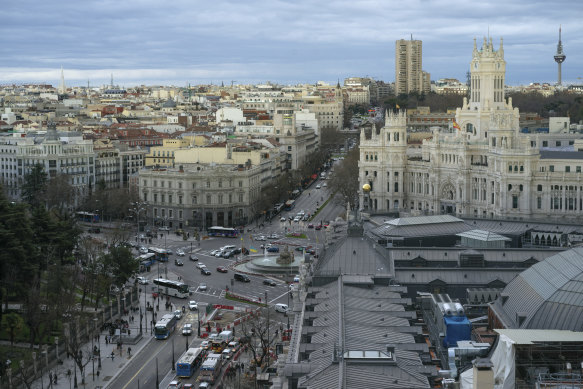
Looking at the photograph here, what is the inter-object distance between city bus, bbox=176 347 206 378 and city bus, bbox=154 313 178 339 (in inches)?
275

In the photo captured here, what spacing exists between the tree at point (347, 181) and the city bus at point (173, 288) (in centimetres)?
4864

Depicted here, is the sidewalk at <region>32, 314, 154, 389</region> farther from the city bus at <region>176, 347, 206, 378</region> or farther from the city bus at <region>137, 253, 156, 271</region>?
the city bus at <region>137, 253, 156, 271</region>

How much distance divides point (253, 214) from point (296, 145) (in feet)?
158

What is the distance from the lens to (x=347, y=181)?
147m

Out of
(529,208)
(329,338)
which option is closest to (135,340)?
(329,338)

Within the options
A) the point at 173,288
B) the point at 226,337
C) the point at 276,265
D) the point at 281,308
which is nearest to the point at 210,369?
the point at 226,337

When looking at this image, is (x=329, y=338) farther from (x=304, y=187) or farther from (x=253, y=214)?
(x=304, y=187)

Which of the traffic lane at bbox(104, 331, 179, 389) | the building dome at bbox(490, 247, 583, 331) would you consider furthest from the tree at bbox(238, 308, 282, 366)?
the building dome at bbox(490, 247, 583, 331)

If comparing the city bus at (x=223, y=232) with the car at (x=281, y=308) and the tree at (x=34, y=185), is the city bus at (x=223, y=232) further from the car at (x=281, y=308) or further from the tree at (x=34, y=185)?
the car at (x=281, y=308)

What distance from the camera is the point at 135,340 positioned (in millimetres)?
76625

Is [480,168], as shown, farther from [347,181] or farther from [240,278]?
[240,278]

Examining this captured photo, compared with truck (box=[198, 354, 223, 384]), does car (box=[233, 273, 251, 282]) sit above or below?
above

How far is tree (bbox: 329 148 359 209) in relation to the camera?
470ft

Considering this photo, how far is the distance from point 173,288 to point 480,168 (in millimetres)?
48985
